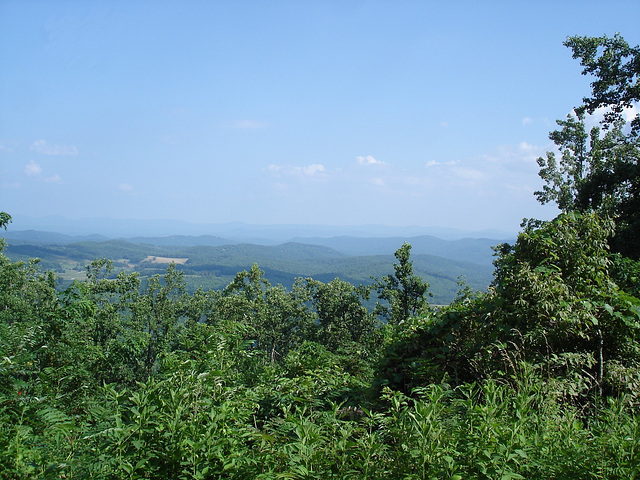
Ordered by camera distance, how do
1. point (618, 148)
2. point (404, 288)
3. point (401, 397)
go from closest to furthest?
point (401, 397), point (618, 148), point (404, 288)

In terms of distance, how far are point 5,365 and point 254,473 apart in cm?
406

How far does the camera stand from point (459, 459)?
2.41 meters

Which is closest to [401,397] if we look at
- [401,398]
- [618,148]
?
[401,398]

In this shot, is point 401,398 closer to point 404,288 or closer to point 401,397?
point 401,397

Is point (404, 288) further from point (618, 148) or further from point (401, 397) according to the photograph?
point (401, 397)

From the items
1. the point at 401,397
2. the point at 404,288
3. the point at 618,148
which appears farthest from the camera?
the point at 404,288

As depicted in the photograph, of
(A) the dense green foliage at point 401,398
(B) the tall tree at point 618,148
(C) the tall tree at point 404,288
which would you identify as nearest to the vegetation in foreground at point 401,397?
(A) the dense green foliage at point 401,398

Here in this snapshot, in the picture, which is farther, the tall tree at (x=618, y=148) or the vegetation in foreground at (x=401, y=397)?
the tall tree at (x=618, y=148)

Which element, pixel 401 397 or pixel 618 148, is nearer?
pixel 401 397

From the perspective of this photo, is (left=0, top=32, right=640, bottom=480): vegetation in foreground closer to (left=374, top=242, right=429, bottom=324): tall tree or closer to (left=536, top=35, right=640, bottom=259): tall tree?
(left=536, top=35, right=640, bottom=259): tall tree

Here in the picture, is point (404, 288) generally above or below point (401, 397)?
below

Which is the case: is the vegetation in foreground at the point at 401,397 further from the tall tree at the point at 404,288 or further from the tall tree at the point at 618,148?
the tall tree at the point at 404,288

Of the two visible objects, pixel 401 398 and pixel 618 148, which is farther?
pixel 618 148

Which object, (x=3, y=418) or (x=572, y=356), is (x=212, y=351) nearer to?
(x=3, y=418)
